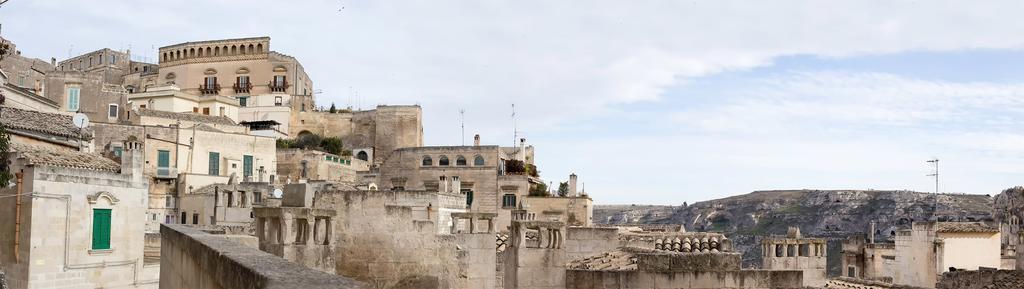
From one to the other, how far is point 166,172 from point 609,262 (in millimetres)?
31409

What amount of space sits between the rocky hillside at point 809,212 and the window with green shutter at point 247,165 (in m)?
54.7

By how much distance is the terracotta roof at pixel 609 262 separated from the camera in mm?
15977

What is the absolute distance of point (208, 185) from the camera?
4397 centimetres

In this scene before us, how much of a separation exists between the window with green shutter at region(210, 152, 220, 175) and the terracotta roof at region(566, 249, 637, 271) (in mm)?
29764

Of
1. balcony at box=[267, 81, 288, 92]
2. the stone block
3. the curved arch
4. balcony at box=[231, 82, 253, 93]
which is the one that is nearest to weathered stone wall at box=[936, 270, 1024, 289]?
the stone block

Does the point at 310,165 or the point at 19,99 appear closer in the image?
the point at 19,99

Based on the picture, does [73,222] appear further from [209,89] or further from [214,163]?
[209,89]

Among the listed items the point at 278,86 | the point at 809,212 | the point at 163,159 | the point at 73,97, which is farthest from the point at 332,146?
the point at 809,212

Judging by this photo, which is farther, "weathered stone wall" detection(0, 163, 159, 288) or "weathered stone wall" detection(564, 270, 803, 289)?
"weathered stone wall" detection(0, 163, 159, 288)

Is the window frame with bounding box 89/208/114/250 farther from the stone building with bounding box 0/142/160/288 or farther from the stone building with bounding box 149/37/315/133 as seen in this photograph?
the stone building with bounding box 149/37/315/133

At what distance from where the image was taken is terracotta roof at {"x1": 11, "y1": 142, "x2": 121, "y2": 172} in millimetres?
19453

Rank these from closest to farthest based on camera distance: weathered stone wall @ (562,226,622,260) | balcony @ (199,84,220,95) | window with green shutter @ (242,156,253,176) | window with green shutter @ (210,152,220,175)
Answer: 1. weathered stone wall @ (562,226,622,260)
2. window with green shutter @ (210,152,220,175)
3. window with green shutter @ (242,156,253,176)
4. balcony @ (199,84,220,95)

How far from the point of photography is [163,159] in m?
43.9

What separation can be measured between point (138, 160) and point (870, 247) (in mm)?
24098
